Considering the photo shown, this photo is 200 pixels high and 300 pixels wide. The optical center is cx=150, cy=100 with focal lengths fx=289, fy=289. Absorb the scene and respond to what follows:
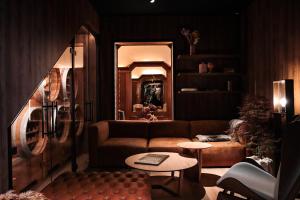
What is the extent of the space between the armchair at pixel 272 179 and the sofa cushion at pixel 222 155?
144 centimetres

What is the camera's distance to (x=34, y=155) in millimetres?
3371

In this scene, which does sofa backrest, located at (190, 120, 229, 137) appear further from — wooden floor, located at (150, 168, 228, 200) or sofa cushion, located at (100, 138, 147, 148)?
wooden floor, located at (150, 168, 228, 200)

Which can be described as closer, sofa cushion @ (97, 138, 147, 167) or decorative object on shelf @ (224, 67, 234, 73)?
sofa cushion @ (97, 138, 147, 167)

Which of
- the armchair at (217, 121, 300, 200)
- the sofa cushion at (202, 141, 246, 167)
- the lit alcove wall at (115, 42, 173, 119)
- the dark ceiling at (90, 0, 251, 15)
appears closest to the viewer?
the armchair at (217, 121, 300, 200)

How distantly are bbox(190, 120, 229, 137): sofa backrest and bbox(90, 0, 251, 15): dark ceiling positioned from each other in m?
2.05

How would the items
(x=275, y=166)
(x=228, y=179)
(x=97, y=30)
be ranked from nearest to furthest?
(x=228, y=179) < (x=275, y=166) < (x=97, y=30)

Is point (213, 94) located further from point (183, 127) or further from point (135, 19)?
point (135, 19)

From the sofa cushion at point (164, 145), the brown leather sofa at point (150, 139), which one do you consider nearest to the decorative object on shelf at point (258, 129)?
the brown leather sofa at point (150, 139)

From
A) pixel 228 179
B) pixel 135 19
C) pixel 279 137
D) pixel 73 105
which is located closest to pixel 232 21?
pixel 135 19

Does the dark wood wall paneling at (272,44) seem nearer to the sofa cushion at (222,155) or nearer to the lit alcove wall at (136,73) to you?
the sofa cushion at (222,155)

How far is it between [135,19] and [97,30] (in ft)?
2.52

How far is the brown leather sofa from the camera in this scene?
4.35 m

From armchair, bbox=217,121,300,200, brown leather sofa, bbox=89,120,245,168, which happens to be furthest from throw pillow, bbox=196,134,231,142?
armchair, bbox=217,121,300,200

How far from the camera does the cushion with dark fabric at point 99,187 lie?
2.20 meters
